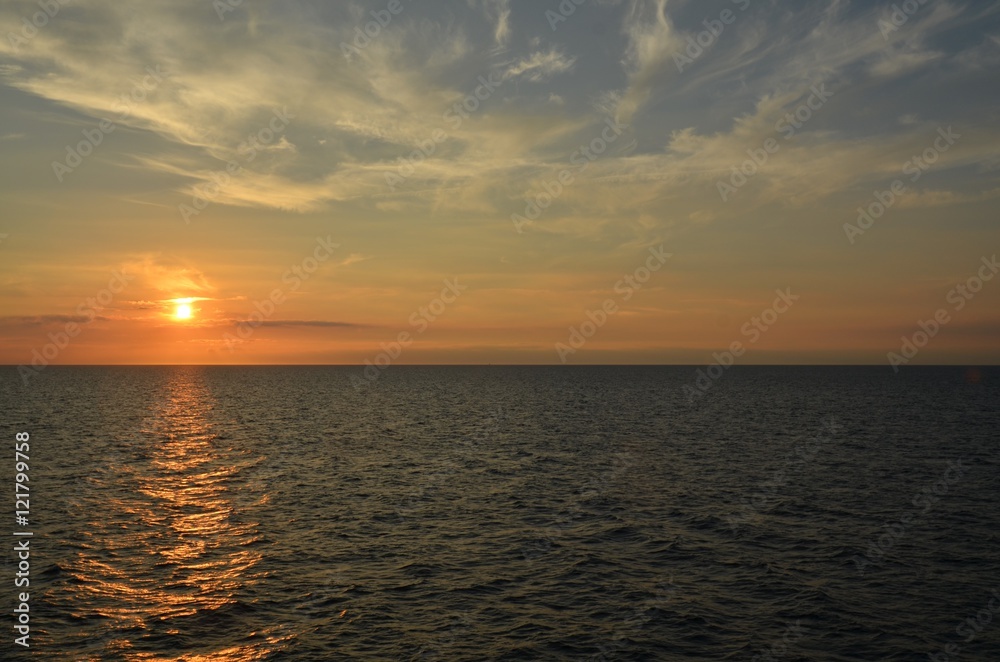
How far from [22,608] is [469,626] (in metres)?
20.0

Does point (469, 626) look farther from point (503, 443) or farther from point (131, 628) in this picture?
point (503, 443)

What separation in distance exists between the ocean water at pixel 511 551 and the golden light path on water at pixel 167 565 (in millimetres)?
159

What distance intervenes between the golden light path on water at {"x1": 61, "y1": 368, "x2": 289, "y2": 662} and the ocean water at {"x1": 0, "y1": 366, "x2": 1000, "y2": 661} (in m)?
0.16

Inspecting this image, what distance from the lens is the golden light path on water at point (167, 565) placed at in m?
26.1

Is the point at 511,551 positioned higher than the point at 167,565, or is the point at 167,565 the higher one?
the point at 167,565

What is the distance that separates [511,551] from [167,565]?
19330 millimetres

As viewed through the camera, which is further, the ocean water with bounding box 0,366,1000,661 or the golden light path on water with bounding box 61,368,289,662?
the ocean water with bounding box 0,366,1000,661

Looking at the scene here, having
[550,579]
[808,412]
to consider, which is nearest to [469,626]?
[550,579]

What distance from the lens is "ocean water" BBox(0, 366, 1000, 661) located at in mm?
26688

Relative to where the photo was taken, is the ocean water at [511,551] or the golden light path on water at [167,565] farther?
the ocean water at [511,551]

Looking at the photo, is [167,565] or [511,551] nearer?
[167,565]

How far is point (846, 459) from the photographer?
230 ft

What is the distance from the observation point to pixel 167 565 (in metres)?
34.9

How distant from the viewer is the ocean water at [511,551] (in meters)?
26.7
